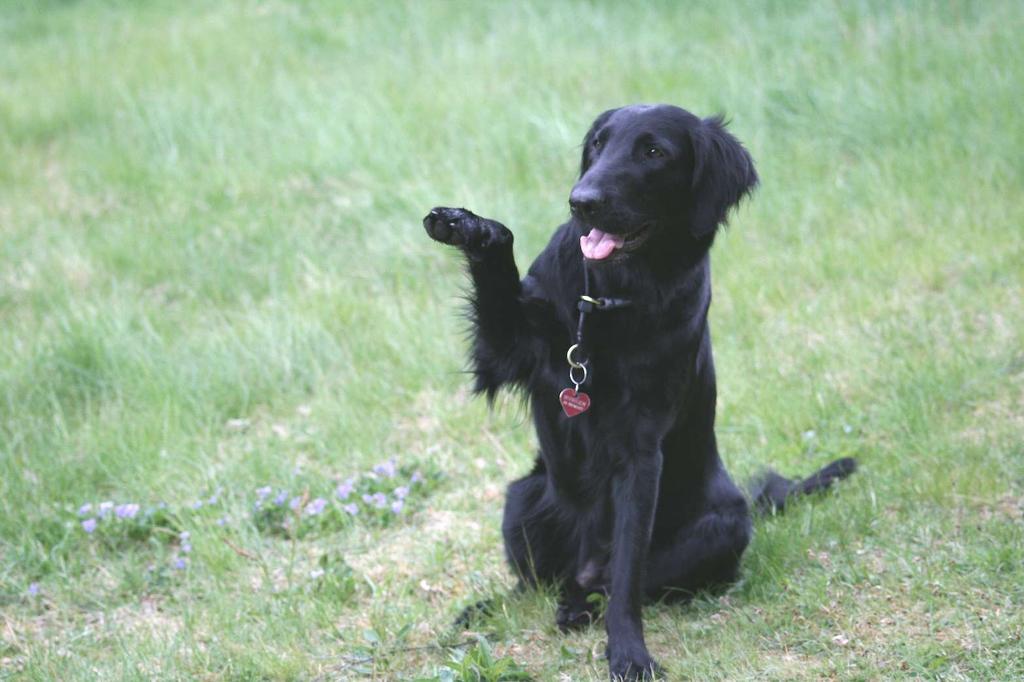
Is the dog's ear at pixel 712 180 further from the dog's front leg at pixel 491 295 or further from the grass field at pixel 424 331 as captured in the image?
the grass field at pixel 424 331

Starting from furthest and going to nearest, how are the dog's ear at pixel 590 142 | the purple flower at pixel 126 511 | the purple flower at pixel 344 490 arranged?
the purple flower at pixel 344 490 → the purple flower at pixel 126 511 → the dog's ear at pixel 590 142

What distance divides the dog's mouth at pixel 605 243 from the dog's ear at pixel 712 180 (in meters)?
0.19

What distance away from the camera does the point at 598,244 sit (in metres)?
3.20

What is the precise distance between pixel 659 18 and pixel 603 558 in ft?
20.3

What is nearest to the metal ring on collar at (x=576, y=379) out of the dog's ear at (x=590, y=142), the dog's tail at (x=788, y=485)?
the dog's ear at (x=590, y=142)

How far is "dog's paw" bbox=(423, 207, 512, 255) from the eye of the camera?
3.18 m

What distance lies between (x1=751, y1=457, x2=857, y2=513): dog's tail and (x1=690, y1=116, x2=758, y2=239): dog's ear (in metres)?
1.17

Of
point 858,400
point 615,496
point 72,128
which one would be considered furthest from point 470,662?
point 72,128

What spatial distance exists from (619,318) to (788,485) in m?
1.23

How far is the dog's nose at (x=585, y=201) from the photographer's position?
3.13 m

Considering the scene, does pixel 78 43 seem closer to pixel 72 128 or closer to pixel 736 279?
pixel 72 128

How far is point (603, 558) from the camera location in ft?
12.0

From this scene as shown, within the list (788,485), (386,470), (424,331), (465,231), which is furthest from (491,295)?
(424,331)

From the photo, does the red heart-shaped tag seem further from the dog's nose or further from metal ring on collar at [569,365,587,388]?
the dog's nose
